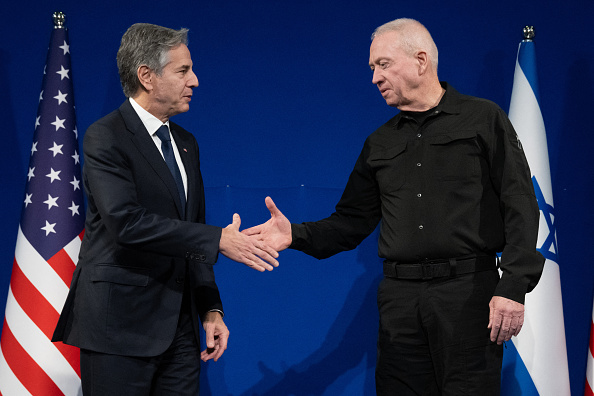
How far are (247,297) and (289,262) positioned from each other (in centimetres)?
28

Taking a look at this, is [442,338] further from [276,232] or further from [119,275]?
[119,275]

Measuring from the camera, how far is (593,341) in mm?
3197

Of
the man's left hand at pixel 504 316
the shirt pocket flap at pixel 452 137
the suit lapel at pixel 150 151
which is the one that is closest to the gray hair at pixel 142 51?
the suit lapel at pixel 150 151

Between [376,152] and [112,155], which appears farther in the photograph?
[376,152]

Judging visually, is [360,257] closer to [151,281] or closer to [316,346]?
[316,346]

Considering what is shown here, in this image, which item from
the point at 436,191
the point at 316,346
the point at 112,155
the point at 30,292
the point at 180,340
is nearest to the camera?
the point at 112,155

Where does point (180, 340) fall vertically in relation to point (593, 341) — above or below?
above

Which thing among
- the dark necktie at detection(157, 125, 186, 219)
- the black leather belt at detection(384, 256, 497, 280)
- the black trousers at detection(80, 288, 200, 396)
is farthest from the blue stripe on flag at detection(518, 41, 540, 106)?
the black trousers at detection(80, 288, 200, 396)

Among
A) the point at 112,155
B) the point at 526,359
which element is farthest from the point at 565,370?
the point at 112,155

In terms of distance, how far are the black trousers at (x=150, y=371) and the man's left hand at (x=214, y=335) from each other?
6 cm

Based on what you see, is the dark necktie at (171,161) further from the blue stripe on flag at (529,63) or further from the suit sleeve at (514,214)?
the blue stripe on flag at (529,63)

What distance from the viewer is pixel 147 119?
219cm

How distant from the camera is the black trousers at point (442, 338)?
2.17m

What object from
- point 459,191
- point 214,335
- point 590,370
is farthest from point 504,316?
point 590,370
